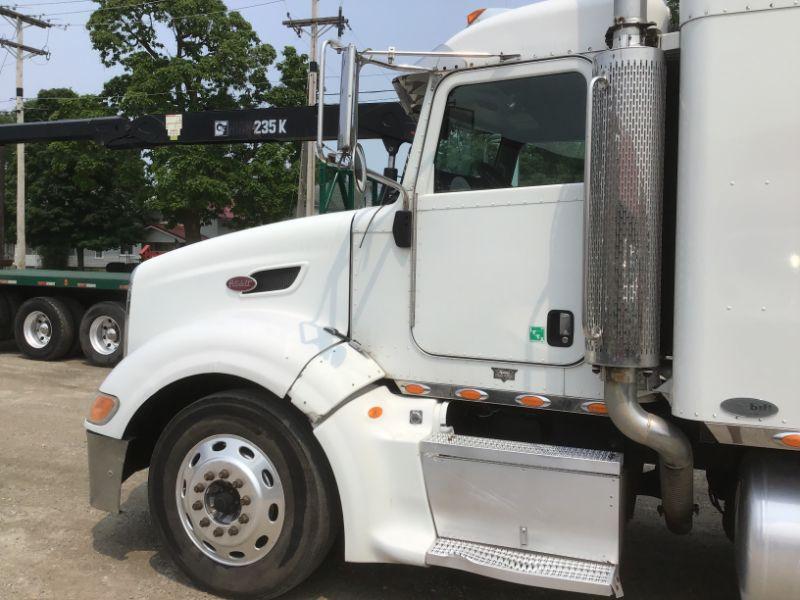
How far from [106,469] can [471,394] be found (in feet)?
6.58

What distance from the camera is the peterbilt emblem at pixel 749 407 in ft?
8.38

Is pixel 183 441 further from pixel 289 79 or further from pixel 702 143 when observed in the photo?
pixel 289 79

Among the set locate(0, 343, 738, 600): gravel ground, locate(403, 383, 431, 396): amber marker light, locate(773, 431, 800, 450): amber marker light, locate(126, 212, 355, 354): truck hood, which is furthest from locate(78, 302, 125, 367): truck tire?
locate(773, 431, 800, 450): amber marker light

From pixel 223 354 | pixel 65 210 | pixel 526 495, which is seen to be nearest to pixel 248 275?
pixel 223 354

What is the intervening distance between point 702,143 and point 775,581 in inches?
64.1

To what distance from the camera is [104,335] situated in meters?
10.8

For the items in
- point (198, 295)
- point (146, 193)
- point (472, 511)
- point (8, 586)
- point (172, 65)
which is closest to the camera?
point (472, 511)

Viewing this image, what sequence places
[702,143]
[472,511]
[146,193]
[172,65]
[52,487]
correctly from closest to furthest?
[702,143], [472,511], [52,487], [172,65], [146,193]

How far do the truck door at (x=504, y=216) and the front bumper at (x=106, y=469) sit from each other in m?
1.73

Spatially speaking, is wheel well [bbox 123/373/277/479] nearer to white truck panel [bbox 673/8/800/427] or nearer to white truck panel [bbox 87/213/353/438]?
white truck panel [bbox 87/213/353/438]

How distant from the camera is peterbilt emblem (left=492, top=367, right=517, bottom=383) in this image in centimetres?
318

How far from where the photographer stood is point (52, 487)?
5.14 metres

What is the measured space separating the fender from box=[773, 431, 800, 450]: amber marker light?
1918 millimetres

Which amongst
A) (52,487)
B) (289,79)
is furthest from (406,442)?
(289,79)
